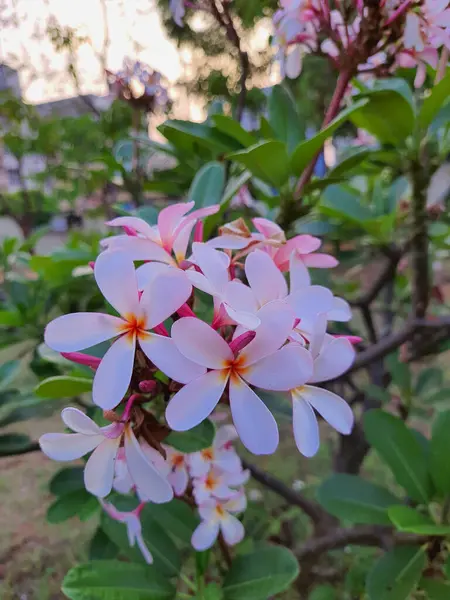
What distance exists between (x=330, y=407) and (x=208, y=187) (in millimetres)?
308

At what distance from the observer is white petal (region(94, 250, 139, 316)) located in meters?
0.30

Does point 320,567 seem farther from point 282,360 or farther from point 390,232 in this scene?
point 282,360

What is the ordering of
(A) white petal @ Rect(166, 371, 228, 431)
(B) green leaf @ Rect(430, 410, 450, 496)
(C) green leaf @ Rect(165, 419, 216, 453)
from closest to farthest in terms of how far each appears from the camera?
(A) white petal @ Rect(166, 371, 228, 431), (C) green leaf @ Rect(165, 419, 216, 453), (B) green leaf @ Rect(430, 410, 450, 496)

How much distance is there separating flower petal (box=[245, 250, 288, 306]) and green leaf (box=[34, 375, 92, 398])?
0.49 feet

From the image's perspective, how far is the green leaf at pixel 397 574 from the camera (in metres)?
0.59

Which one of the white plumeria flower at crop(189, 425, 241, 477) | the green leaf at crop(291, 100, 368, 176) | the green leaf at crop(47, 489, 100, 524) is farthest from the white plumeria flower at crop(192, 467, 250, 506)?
the green leaf at crop(291, 100, 368, 176)

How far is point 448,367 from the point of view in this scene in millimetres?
1967

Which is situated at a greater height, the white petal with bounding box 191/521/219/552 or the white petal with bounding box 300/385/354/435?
the white petal with bounding box 300/385/354/435

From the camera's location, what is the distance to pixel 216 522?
559 mm

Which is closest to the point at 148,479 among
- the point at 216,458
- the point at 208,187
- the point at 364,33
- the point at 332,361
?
the point at 332,361

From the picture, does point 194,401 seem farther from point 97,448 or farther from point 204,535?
point 204,535

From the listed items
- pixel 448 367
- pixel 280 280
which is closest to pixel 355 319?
pixel 448 367

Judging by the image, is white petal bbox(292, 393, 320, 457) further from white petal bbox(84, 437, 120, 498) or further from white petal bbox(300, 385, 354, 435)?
white petal bbox(84, 437, 120, 498)

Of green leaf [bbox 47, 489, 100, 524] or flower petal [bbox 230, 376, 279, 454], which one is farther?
green leaf [bbox 47, 489, 100, 524]
